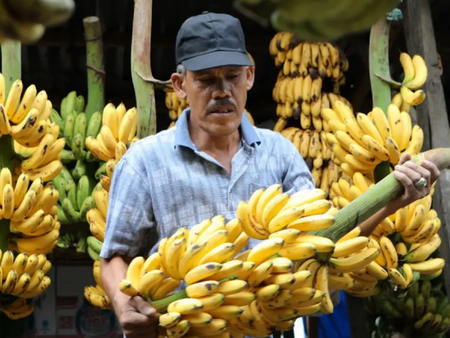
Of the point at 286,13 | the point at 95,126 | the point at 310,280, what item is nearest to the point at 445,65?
the point at 95,126

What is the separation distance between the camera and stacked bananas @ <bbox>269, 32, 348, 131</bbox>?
2566 millimetres

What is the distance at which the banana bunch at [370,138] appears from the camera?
2.25 m

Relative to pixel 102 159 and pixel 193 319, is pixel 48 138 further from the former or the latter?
pixel 193 319

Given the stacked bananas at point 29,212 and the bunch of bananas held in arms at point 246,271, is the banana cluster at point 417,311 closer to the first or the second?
the stacked bananas at point 29,212

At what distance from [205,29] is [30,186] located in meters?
1.35

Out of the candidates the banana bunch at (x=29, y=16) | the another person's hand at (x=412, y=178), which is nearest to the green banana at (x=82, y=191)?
the another person's hand at (x=412, y=178)

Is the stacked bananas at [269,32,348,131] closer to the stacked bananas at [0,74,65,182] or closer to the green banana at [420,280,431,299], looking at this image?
the green banana at [420,280,431,299]

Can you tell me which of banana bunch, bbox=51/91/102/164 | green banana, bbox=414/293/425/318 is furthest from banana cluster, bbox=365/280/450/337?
banana bunch, bbox=51/91/102/164

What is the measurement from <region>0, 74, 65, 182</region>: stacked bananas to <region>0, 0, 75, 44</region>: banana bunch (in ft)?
6.24

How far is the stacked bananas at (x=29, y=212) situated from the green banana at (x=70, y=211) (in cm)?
25

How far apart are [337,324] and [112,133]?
153 cm

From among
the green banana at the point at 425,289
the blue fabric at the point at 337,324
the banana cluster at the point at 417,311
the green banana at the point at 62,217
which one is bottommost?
the blue fabric at the point at 337,324

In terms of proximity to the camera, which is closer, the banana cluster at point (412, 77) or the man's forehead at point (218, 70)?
the man's forehead at point (218, 70)

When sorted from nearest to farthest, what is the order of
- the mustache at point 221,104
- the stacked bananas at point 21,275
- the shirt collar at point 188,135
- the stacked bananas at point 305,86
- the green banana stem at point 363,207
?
the green banana stem at point 363,207 → the mustache at point 221,104 → the shirt collar at point 188,135 → the stacked bananas at point 21,275 → the stacked bananas at point 305,86
